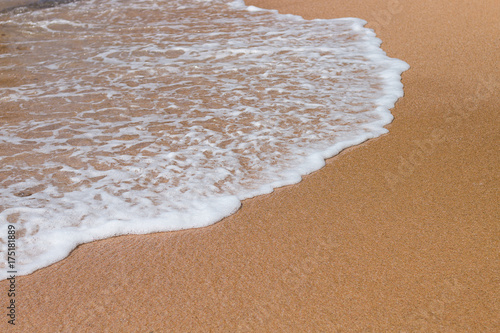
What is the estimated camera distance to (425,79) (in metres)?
4.44

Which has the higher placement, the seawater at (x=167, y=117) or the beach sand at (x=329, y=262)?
the seawater at (x=167, y=117)

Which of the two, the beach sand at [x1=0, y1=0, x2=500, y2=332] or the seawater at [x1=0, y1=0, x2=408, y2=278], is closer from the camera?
the beach sand at [x1=0, y1=0, x2=500, y2=332]

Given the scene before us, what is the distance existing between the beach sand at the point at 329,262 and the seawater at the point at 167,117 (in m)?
0.20

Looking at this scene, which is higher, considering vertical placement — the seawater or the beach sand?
the seawater

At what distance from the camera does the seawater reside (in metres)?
2.72

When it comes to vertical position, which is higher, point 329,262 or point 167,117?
point 167,117

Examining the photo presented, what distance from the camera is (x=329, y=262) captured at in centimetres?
228

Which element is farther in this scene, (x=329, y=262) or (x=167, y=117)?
(x=167, y=117)

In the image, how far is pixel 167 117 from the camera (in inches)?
153

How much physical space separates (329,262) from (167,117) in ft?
6.87

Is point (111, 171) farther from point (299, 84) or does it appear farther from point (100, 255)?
point (299, 84)

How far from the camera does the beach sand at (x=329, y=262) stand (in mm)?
1979

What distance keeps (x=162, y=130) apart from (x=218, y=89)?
0.96 m

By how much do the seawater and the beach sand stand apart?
0.65ft
